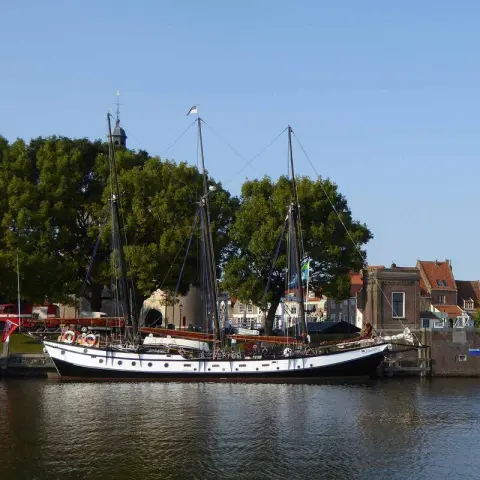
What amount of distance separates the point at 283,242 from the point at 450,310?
2372 inches

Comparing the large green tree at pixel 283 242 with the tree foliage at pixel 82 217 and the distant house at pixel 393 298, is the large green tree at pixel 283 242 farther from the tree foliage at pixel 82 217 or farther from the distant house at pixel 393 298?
the distant house at pixel 393 298

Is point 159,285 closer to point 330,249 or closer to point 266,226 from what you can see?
point 266,226

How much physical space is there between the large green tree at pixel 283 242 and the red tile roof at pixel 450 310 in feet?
168

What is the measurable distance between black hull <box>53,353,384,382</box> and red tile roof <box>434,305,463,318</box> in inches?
2613

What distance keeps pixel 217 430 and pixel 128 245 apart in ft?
115

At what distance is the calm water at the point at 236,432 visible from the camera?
29672mm

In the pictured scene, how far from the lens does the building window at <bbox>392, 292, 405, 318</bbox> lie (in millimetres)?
81688

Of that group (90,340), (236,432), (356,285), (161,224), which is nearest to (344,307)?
(356,285)

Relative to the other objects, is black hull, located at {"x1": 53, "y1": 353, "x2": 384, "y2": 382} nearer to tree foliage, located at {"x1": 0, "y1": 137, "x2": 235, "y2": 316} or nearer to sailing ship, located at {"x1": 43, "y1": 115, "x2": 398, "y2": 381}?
sailing ship, located at {"x1": 43, "y1": 115, "x2": 398, "y2": 381}

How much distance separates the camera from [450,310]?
122938mm

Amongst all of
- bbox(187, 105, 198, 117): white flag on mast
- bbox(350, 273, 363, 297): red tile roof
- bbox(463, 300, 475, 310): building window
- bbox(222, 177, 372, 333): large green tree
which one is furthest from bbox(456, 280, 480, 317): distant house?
bbox(187, 105, 198, 117): white flag on mast

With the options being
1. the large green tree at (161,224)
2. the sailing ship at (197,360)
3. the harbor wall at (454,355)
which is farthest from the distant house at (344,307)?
the sailing ship at (197,360)

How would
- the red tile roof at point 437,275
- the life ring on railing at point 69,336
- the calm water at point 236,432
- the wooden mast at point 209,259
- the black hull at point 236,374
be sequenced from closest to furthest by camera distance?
the calm water at point 236,432 < the black hull at point 236,374 < the life ring on railing at point 69,336 < the wooden mast at point 209,259 < the red tile roof at point 437,275

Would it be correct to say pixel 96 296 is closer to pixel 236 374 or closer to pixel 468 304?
pixel 236 374
